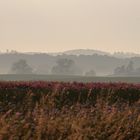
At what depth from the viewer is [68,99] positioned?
65.9 ft

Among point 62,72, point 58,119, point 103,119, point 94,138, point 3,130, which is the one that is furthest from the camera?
point 62,72

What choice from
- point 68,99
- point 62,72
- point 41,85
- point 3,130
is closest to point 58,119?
point 3,130

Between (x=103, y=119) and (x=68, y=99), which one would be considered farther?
(x=68, y=99)

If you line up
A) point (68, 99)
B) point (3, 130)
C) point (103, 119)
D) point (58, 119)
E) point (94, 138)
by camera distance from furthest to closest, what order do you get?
1. point (68, 99)
2. point (103, 119)
3. point (58, 119)
4. point (94, 138)
5. point (3, 130)

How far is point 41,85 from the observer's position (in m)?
21.4

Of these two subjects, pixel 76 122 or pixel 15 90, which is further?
pixel 15 90

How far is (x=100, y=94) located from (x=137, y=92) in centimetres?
220

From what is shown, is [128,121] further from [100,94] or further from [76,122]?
[100,94]

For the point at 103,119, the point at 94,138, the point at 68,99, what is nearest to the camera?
the point at 94,138

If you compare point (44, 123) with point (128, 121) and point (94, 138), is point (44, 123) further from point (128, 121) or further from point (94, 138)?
point (128, 121)

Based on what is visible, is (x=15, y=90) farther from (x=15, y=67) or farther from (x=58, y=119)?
(x=15, y=67)

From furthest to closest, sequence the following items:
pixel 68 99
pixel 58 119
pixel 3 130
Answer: pixel 68 99 < pixel 58 119 < pixel 3 130

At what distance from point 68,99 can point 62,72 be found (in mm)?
120423

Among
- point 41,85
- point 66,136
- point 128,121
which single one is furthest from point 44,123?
point 41,85
